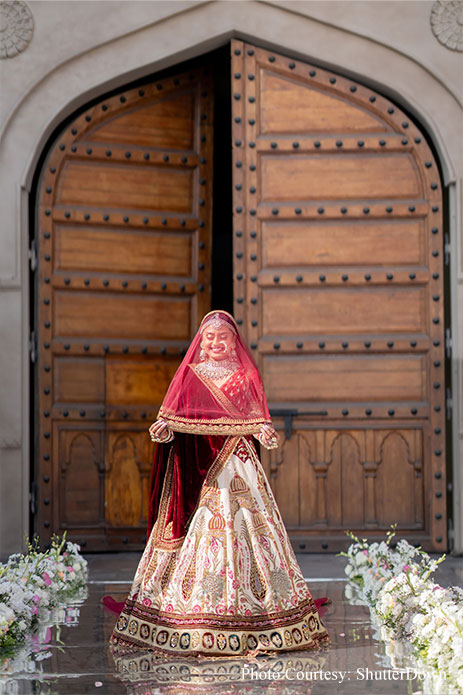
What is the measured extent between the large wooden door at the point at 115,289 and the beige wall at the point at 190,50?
1.03 ft

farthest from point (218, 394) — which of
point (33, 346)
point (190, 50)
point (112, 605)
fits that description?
point (190, 50)

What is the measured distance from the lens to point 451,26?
702 centimetres

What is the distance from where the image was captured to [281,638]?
4.18 metres

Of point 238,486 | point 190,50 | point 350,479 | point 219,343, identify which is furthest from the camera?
point 190,50

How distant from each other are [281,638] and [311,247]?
11.8 feet

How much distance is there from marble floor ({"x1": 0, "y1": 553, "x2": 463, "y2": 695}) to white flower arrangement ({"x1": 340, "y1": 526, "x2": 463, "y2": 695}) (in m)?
0.09

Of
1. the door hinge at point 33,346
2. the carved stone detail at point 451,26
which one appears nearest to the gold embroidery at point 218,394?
the door hinge at point 33,346

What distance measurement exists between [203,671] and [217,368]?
1.43 metres

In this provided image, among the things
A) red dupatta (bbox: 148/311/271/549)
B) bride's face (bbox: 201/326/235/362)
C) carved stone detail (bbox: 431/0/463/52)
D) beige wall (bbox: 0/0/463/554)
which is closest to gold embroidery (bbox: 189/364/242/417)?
red dupatta (bbox: 148/311/271/549)

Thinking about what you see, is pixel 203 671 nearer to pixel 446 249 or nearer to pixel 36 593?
pixel 36 593

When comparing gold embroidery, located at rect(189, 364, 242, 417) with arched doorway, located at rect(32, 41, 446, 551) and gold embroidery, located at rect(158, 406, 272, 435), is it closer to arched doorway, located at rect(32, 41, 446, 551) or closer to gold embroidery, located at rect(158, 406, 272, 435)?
gold embroidery, located at rect(158, 406, 272, 435)

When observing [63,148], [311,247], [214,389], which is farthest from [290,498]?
[63,148]

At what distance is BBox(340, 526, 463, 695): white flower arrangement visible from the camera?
3.63 meters

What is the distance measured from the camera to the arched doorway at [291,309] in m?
7.00
